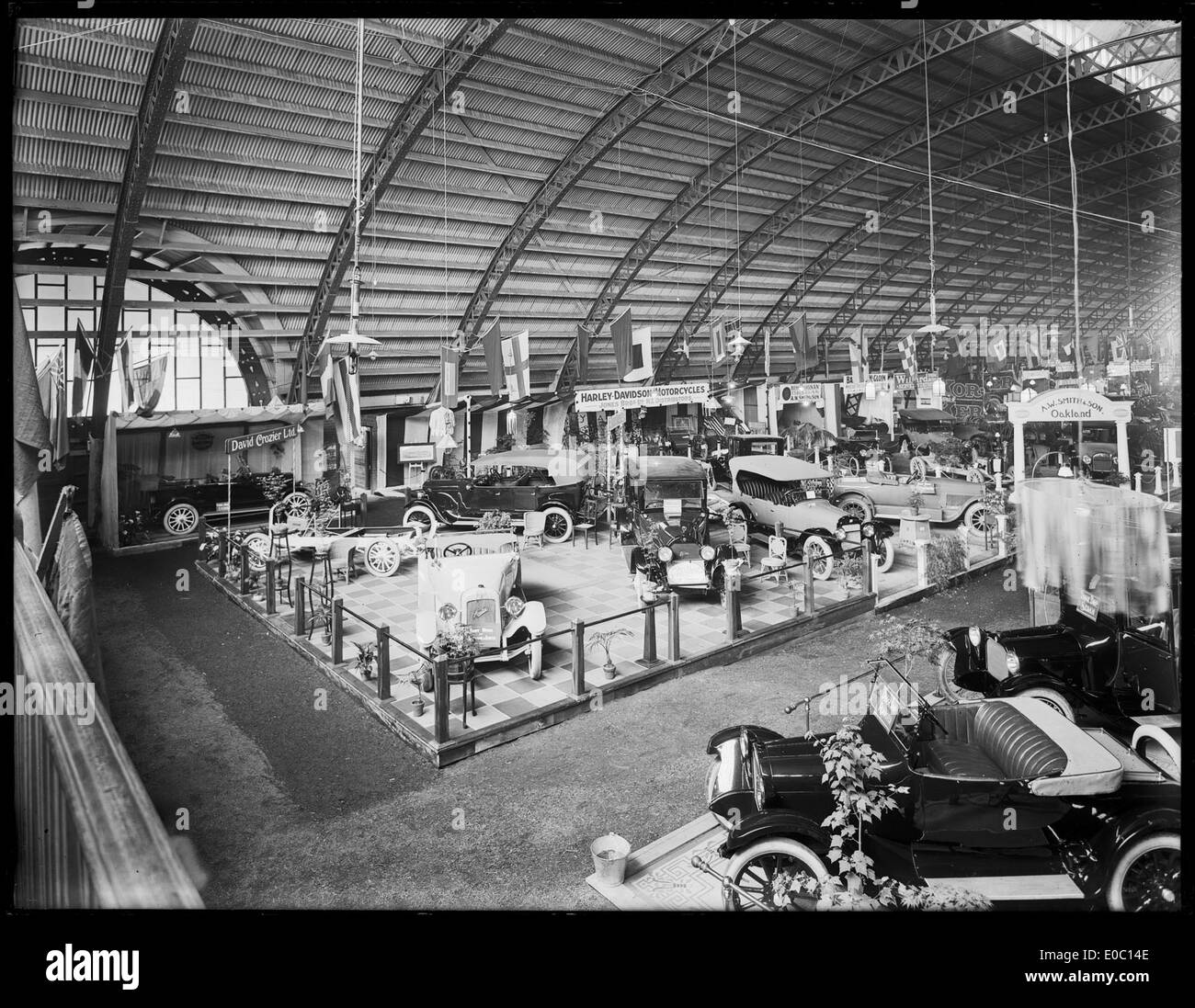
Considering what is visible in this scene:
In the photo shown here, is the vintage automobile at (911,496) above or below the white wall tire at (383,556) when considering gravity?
above

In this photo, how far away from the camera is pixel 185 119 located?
8.62 metres

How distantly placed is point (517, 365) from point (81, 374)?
423 cm

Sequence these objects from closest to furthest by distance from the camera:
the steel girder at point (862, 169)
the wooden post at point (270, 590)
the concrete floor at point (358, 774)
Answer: the concrete floor at point (358, 774), the wooden post at point (270, 590), the steel girder at point (862, 169)

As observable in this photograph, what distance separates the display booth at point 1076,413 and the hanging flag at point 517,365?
4941 mm

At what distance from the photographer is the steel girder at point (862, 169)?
29.7 feet

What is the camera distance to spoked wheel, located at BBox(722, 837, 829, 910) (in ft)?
10.2

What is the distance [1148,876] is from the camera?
3219mm

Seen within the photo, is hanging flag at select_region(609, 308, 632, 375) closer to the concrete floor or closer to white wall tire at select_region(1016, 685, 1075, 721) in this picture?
the concrete floor

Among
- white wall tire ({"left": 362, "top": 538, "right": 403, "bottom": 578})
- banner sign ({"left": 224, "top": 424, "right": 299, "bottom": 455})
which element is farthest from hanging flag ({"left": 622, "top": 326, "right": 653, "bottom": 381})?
banner sign ({"left": 224, "top": 424, "right": 299, "bottom": 455})

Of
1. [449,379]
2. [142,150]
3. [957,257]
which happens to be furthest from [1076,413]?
[142,150]

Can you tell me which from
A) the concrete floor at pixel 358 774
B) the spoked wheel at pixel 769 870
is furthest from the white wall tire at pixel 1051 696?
the spoked wheel at pixel 769 870

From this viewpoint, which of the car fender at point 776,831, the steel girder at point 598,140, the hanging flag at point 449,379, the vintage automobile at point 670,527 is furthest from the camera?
the steel girder at point 598,140

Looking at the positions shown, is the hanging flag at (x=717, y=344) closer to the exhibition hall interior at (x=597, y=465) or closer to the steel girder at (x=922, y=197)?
the exhibition hall interior at (x=597, y=465)
